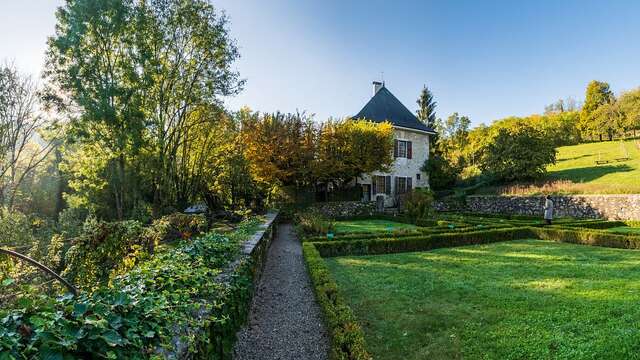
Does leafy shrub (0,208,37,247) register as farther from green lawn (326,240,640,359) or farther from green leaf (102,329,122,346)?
green leaf (102,329,122,346)

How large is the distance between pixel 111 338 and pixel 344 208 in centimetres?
1830

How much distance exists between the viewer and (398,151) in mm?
24281

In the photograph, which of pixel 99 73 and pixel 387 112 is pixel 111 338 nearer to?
pixel 99 73

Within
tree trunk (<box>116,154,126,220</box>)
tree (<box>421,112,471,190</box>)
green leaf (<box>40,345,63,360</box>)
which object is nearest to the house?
tree (<box>421,112,471,190</box>)

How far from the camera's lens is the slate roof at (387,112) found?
24625mm

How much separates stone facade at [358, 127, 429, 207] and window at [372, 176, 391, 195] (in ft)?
0.70

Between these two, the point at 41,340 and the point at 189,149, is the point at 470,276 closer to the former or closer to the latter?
the point at 41,340

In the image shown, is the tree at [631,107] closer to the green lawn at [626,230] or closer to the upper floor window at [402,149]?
the upper floor window at [402,149]

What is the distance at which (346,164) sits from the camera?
754 inches

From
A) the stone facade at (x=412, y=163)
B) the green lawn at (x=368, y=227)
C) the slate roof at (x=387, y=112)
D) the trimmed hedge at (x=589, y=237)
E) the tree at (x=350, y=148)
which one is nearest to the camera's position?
the trimmed hedge at (x=589, y=237)

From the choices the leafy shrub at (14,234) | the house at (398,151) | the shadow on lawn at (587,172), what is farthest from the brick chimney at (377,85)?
the leafy shrub at (14,234)

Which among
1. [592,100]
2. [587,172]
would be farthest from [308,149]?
[592,100]

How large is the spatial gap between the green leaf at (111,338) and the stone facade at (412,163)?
22234 millimetres

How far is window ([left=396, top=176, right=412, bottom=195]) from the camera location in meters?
24.3
